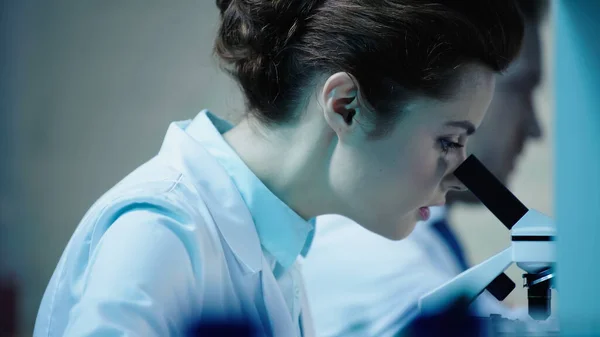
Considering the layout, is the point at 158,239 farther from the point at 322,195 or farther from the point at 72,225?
the point at 72,225

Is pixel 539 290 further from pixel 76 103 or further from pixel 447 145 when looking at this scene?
pixel 76 103

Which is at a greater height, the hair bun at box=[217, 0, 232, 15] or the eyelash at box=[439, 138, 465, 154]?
the hair bun at box=[217, 0, 232, 15]

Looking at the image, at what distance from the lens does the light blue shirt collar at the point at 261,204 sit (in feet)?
3.17

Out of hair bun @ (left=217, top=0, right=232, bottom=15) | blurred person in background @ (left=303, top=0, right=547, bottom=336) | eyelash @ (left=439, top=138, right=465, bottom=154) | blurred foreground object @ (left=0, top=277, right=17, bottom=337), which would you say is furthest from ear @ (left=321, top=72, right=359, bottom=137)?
blurred foreground object @ (left=0, top=277, right=17, bottom=337)

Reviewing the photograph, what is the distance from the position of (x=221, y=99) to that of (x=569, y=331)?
1.13 m

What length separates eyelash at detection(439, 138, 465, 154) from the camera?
929mm

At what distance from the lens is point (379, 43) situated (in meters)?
0.88

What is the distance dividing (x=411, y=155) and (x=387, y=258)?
0.52 metres

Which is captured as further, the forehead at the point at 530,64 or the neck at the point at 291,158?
the forehead at the point at 530,64

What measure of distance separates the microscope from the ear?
158 millimetres

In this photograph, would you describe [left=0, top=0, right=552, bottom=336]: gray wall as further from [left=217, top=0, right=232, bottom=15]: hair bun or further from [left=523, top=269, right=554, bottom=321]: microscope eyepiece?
[left=523, top=269, right=554, bottom=321]: microscope eyepiece

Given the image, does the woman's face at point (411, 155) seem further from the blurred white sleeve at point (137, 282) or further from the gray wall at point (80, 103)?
the gray wall at point (80, 103)

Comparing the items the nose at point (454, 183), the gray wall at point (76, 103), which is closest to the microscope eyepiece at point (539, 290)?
the nose at point (454, 183)

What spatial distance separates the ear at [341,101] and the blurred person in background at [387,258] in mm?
472
